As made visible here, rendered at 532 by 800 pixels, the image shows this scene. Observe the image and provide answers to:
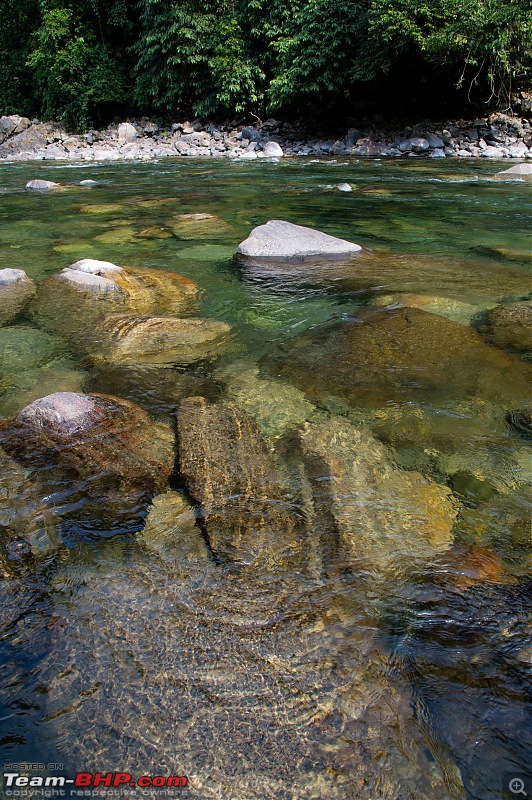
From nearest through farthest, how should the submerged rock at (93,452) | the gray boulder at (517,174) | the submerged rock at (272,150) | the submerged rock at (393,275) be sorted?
the submerged rock at (93,452)
the submerged rock at (393,275)
the gray boulder at (517,174)
the submerged rock at (272,150)

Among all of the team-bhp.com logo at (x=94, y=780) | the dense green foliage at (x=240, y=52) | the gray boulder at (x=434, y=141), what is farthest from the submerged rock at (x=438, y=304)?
the gray boulder at (x=434, y=141)

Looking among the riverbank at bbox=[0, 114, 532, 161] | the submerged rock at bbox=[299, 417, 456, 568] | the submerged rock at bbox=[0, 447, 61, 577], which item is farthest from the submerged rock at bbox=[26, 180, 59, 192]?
the submerged rock at bbox=[299, 417, 456, 568]

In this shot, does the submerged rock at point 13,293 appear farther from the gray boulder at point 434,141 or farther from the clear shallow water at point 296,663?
the gray boulder at point 434,141

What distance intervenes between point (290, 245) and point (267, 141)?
14269mm

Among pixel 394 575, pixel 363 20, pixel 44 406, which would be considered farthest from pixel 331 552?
pixel 363 20

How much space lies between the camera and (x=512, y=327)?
3555 millimetres

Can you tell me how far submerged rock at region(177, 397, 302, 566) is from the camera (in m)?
1.82

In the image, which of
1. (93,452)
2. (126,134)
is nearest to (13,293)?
(93,452)

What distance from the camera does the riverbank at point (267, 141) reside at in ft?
50.3

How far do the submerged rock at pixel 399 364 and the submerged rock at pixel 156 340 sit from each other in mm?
491

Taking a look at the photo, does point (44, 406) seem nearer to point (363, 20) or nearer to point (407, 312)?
point (407, 312)

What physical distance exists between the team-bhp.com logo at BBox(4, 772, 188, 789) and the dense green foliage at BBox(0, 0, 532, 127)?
16.7 metres

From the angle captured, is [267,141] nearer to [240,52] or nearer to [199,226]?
[240,52]

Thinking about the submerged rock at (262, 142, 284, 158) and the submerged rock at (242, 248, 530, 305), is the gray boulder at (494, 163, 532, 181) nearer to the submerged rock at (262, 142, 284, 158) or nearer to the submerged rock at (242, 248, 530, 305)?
the submerged rock at (242, 248, 530, 305)
